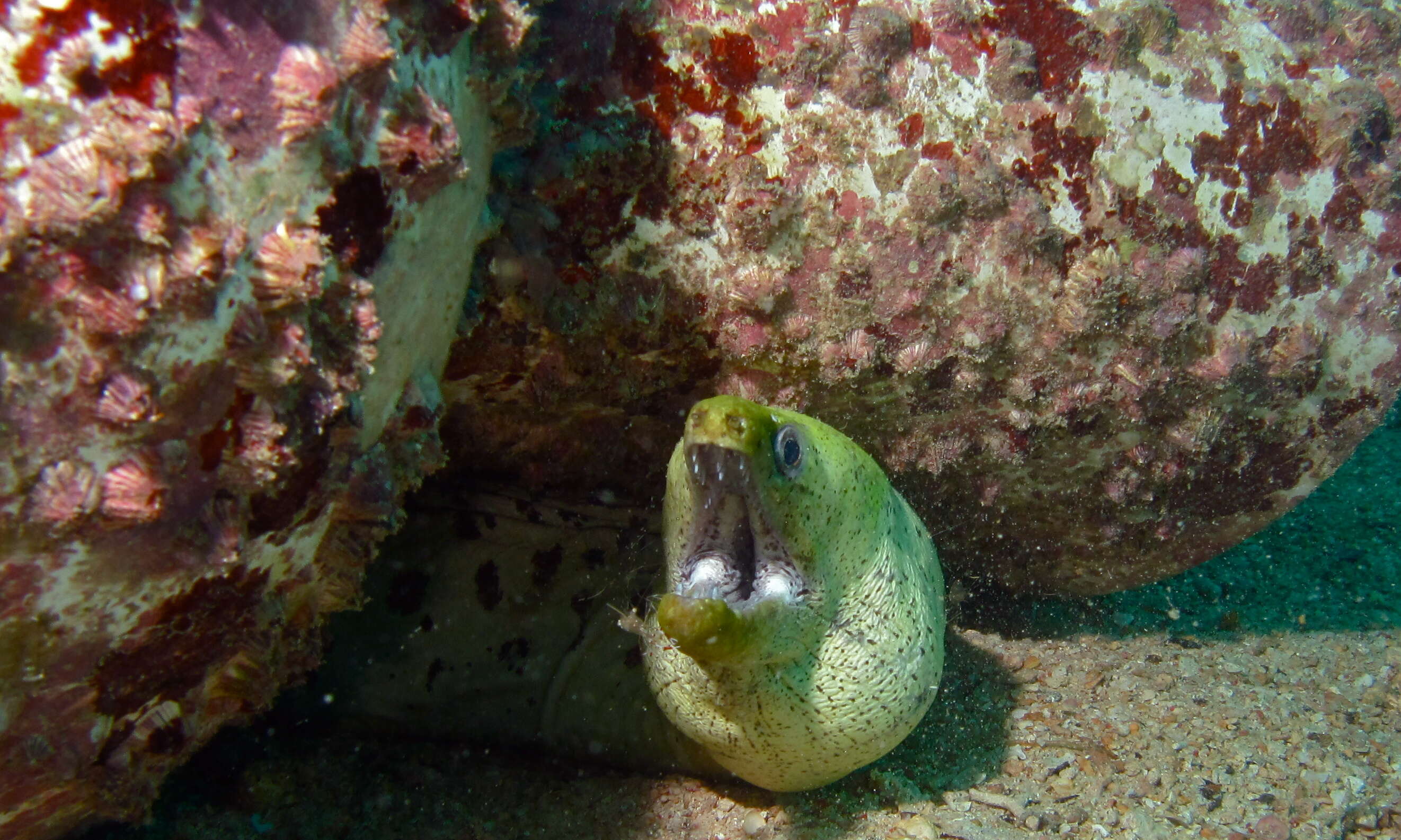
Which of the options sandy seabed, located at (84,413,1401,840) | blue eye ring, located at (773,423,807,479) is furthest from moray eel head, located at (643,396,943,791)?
sandy seabed, located at (84,413,1401,840)

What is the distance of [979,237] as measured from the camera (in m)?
2.19

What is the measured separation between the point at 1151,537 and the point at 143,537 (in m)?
3.14

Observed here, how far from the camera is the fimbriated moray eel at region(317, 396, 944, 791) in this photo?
1.91 meters

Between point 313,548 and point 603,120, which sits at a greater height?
point 603,120

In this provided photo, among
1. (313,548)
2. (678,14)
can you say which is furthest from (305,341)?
(678,14)

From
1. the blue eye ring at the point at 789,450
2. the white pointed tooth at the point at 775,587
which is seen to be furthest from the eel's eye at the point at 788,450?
the white pointed tooth at the point at 775,587

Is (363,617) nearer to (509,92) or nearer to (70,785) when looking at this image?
(70,785)

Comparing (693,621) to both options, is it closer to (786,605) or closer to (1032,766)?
(786,605)

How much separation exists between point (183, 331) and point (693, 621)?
42.5 inches

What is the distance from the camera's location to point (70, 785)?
64.2 inches

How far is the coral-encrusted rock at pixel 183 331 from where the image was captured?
3.66ft

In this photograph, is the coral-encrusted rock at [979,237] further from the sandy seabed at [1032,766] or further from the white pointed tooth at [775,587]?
the sandy seabed at [1032,766]

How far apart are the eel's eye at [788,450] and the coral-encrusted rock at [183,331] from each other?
0.91 m

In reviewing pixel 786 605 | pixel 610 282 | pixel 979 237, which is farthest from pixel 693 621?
pixel 979 237
